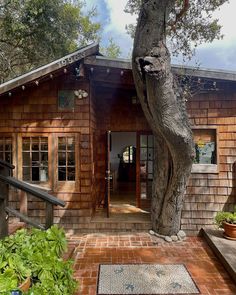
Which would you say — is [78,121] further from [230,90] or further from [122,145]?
[122,145]

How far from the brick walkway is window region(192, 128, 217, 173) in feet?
4.95

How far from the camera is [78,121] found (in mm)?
5230

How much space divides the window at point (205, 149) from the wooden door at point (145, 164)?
1063 millimetres

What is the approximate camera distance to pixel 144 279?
3420 mm

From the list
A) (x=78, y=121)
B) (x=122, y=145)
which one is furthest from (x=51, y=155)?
(x=122, y=145)

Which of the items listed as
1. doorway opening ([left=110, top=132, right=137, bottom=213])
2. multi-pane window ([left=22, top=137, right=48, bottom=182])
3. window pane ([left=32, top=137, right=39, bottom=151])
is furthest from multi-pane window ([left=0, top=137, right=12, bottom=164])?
doorway opening ([left=110, top=132, right=137, bottom=213])

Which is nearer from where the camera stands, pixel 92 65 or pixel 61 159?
pixel 92 65

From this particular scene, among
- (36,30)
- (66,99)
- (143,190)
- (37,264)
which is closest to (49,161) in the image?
(66,99)

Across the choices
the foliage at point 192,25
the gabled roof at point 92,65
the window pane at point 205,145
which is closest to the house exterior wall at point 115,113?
the gabled roof at point 92,65

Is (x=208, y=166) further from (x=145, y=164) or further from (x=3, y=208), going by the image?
(x=3, y=208)

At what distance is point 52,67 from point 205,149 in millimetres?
3544

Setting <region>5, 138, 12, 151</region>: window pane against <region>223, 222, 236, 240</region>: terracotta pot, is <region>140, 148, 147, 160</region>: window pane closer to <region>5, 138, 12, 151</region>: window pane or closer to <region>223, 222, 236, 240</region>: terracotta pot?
<region>223, 222, 236, 240</region>: terracotta pot

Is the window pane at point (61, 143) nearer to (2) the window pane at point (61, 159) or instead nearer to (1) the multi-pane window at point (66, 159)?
(1) the multi-pane window at point (66, 159)

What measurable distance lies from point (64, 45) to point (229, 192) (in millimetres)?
8326
